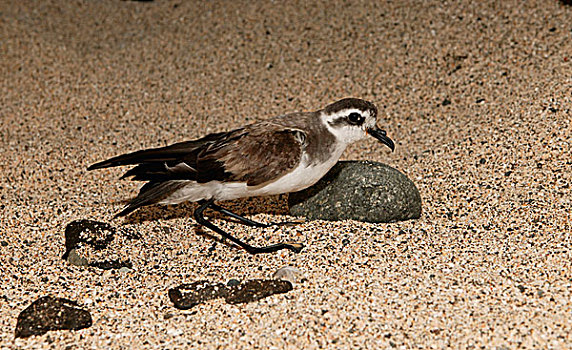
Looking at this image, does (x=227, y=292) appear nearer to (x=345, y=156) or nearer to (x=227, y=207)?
(x=227, y=207)

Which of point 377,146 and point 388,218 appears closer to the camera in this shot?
point 388,218

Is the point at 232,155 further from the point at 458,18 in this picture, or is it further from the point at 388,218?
the point at 458,18

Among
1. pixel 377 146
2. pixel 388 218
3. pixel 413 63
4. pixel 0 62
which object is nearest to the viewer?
pixel 388 218

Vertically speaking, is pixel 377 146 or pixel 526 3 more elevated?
pixel 526 3

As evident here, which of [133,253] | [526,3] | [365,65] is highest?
[526,3]

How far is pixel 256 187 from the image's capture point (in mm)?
3613

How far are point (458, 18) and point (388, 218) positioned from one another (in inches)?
124

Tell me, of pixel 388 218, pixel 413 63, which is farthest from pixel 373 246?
pixel 413 63

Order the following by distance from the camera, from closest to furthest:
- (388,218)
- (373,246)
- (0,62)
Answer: (373,246) → (388,218) → (0,62)

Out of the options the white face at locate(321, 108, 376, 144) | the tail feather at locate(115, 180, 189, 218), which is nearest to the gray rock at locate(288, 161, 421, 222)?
the white face at locate(321, 108, 376, 144)

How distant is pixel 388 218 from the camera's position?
3.87 m

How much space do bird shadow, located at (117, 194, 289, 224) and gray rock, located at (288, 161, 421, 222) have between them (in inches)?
10.3

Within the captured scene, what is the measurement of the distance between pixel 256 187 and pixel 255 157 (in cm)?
18

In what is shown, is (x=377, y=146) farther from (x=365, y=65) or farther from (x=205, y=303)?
(x=205, y=303)
